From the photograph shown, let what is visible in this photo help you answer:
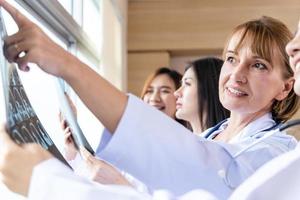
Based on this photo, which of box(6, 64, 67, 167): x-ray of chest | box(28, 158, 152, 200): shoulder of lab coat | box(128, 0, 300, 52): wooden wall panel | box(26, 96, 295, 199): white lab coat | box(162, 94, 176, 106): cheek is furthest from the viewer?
box(128, 0, 300, 52): wooden wall panel

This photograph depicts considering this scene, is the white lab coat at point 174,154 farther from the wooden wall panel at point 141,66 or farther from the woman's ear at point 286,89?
the wooden wall panel at point 141,66

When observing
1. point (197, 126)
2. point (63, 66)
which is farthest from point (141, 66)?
point (63, 66)

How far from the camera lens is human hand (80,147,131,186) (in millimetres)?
1069

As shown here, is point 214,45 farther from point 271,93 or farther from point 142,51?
point 271,93

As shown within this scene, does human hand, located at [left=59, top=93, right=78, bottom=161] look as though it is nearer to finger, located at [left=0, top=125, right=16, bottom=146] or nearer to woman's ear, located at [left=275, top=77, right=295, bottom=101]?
finger, located at [left=0, top=125, right=16, bottom=146]

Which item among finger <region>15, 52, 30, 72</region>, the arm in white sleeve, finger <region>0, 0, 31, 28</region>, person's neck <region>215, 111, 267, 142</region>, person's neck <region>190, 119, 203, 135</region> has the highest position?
finger <region>0, 0, 31, 28</region>

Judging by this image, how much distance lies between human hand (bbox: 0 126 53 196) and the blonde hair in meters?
0.92

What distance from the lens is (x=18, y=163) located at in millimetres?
745

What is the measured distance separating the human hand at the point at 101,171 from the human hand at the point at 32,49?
0.85 ft

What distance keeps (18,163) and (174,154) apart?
47 cm

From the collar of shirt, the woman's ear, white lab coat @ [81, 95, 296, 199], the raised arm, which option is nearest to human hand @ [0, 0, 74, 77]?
the raised arm

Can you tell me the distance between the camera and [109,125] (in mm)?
1039

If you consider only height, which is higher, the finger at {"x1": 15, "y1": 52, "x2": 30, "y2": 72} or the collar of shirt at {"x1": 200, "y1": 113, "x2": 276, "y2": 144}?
the finger at {"x1": 15, "y1": 52, "x2": 30, "y2": 72}

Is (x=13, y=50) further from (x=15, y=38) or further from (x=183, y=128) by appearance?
(x=183, y=128)
